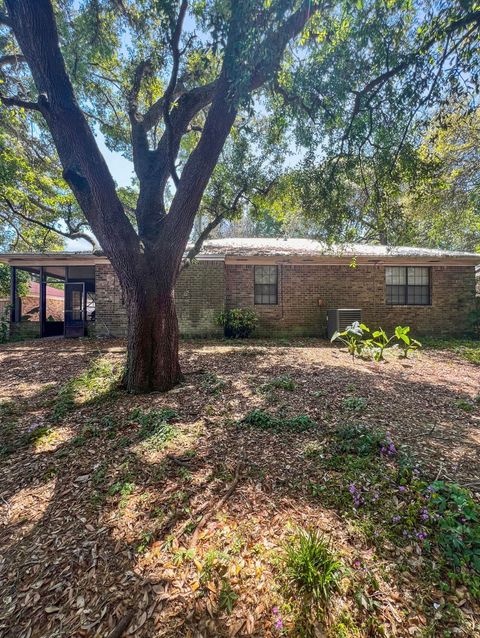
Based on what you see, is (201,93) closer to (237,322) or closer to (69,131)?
(69,131)

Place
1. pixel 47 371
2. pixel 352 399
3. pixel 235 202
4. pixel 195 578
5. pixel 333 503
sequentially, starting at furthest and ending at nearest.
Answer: pixel 235 202
pixel 47 371
pixel 352 399
pixel 333 503
pixel 195 578

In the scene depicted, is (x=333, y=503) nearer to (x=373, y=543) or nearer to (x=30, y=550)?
(x=373, y=543)

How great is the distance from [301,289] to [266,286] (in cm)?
141

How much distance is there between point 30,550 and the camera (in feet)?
6.81

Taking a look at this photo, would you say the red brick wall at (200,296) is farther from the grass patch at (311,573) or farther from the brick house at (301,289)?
the grass patch at (311,573)

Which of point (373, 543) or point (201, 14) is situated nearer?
point (373, 543)

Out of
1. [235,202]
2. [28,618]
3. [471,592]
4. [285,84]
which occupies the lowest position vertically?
[28,618]

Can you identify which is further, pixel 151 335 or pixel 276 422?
pixel 151 335

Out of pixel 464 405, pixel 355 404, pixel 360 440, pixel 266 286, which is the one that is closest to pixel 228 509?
pixel 360 440

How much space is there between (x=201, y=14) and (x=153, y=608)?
7014 mm

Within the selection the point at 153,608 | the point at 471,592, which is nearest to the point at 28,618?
the point at 153,608

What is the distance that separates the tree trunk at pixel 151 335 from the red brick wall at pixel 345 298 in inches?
254

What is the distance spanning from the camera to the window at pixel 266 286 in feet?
37.3

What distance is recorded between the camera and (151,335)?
4664 millimetres
